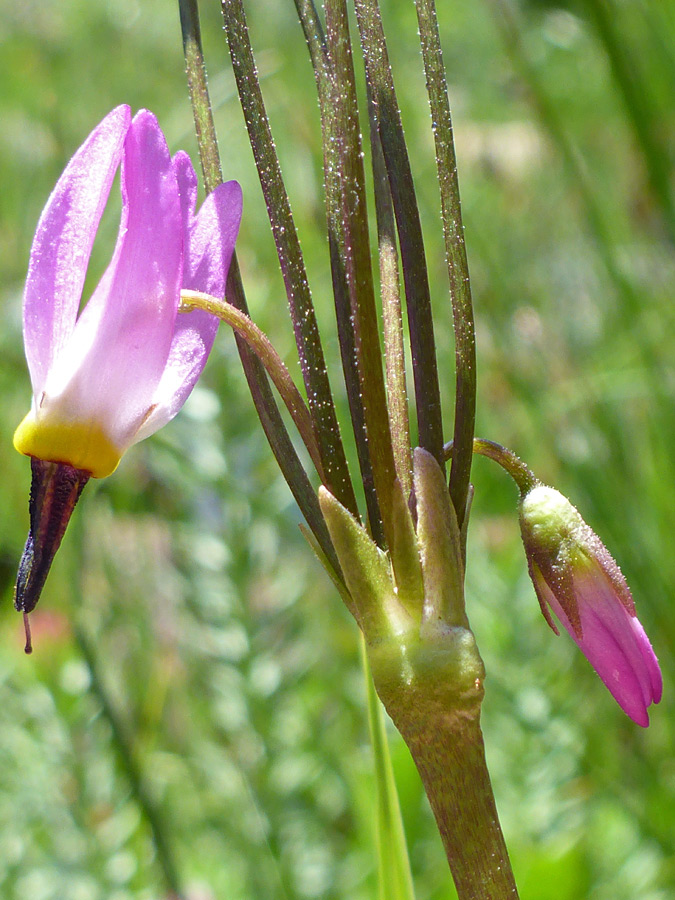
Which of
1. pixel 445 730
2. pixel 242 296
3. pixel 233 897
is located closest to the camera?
pixel 445 730

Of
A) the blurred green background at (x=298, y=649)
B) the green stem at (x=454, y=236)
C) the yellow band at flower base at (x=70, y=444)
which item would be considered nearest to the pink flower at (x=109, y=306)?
the yellow band at flower base at (x=70, y=444)

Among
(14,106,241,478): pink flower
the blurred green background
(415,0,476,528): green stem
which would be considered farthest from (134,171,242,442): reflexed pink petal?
the blurred green background

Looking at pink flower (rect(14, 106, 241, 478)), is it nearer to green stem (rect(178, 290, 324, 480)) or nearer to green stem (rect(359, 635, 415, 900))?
green stem (rect(178, 290, 324, 480))

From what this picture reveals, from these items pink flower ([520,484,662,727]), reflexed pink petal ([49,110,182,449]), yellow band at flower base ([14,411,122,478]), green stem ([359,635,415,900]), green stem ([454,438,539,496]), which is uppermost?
reflexed pink petal ([49,110,182,449])

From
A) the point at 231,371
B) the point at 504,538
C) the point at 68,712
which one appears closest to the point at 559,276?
the point at 504,538

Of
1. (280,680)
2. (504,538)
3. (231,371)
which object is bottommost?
(280,680)

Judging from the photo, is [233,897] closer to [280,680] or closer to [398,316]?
[280,680]

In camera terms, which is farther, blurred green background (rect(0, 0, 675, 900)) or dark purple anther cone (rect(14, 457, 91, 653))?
blurred green background (rect(0, 0, 675, 900))

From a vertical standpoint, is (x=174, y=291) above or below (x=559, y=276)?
below
